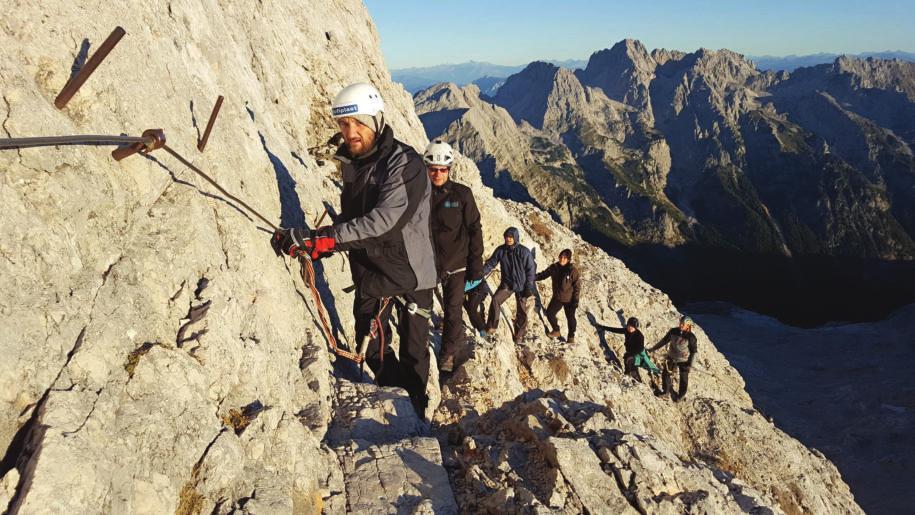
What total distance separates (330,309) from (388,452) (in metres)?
3.62

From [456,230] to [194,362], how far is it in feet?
21.0

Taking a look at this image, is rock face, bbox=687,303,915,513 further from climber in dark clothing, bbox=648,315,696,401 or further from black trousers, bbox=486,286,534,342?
black trousers, bbox=486,286,534,342

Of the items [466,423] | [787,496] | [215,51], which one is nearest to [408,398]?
[466,423]

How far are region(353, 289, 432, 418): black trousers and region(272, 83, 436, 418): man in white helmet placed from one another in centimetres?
2

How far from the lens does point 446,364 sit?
1099 centimetres

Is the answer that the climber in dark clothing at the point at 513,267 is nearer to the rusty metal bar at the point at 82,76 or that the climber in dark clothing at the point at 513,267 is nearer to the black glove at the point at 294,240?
the black glove at the point at 294,240

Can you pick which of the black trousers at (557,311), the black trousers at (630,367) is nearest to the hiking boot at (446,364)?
the black trousers at (557,311)

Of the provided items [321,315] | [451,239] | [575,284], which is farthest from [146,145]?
[575,284]

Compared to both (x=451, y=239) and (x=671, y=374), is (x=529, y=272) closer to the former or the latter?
(x=451, y=239)

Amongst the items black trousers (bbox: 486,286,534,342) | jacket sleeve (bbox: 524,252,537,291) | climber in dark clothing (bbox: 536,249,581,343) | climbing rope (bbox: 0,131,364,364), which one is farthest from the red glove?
climber in dark clothing (bbox: 536,249,581,343)

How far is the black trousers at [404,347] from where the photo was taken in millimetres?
8312

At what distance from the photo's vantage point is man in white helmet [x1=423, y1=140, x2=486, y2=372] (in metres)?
10.4

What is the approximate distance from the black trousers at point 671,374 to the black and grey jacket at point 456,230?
12747mm

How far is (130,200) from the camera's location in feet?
17.9
